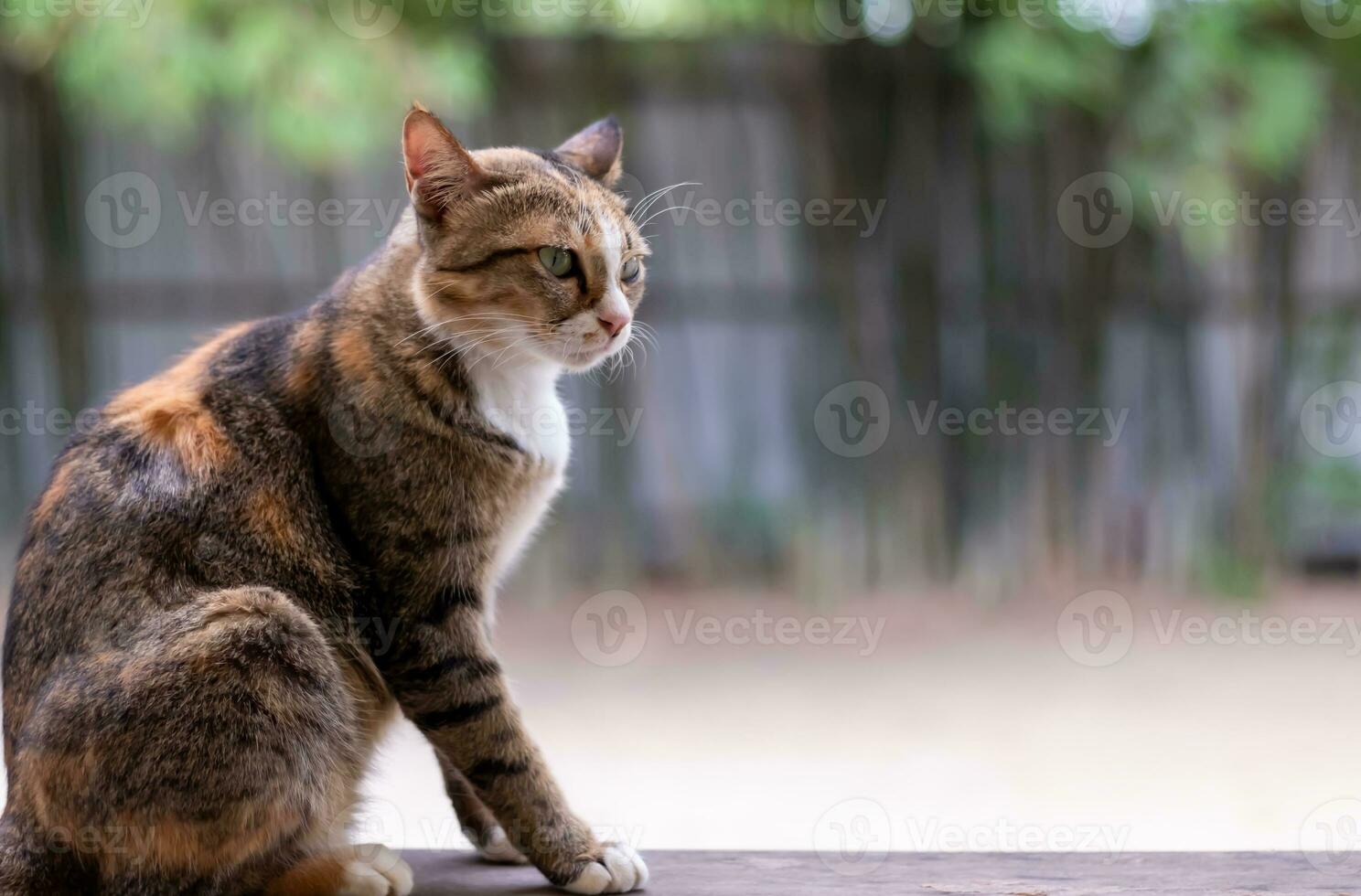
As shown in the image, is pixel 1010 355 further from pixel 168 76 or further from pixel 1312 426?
pixel 168 76

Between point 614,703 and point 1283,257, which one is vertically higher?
point 1283,257

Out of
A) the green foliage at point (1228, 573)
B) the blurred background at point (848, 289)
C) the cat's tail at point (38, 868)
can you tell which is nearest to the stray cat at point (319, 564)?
the cat's tail at point (38, 868)

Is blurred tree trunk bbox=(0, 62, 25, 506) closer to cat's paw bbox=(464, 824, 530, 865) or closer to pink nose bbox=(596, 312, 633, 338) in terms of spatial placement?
cat's paw bbox=(464, 824, 530, 865)

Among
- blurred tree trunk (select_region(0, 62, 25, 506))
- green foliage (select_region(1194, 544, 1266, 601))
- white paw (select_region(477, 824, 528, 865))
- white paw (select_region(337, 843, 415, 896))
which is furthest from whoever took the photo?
green foliage (select_region(1194, 544, 1266, 601))

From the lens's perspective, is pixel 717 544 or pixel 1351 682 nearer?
pixel 1351 682

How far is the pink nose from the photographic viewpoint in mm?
1907

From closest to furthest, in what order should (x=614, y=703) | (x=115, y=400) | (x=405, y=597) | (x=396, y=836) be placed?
(x=405, y=597) < (x=115, y=400) < (x=396, y=836) < (x=614, y=703)

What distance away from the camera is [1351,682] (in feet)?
13.7

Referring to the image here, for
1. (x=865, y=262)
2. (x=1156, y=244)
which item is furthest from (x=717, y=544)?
(x=1156, y=244)

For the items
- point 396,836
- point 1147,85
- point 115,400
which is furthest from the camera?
point 1147,85

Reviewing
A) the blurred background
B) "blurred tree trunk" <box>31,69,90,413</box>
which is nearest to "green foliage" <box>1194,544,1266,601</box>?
the blurred background

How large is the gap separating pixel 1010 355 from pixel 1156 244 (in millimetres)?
692

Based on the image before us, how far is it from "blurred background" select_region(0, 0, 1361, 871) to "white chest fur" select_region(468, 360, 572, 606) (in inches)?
91.4

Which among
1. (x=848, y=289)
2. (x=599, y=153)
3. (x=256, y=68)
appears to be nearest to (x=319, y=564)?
(x=599, y=153)
